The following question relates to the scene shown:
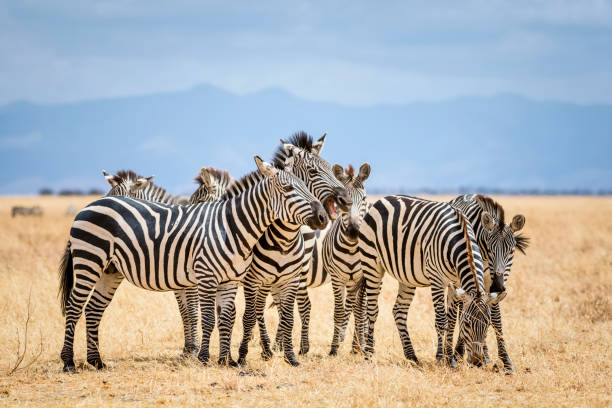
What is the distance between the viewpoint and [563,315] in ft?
39.3

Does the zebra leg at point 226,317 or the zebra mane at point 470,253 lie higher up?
the zebra mane at point 470,253

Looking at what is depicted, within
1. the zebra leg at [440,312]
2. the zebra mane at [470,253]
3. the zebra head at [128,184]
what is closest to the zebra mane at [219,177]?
the zebra head at [128,184]

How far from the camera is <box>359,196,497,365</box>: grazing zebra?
7793 millimetres

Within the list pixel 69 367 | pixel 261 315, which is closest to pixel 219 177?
pixel 261 315

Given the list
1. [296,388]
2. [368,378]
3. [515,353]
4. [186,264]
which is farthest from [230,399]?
[515,353]

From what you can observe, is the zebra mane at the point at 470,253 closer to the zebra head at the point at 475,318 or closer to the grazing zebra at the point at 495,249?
the zebra head at the point at 475,318

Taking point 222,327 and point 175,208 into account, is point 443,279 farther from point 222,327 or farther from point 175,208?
point 175,208

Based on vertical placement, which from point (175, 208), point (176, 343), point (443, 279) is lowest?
point (176, 343)

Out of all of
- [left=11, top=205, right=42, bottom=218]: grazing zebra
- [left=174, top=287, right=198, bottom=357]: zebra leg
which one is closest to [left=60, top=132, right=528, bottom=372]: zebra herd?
[left=174, top=287, right=198, bottom=357]: zebra leg

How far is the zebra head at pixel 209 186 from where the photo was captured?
10.6m

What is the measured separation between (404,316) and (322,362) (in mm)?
Answer: 1298

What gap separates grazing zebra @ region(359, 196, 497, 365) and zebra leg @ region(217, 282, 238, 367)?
1.92m

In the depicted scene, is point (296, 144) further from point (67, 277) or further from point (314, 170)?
point (67, 277)

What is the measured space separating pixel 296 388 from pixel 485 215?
3.17 meters
